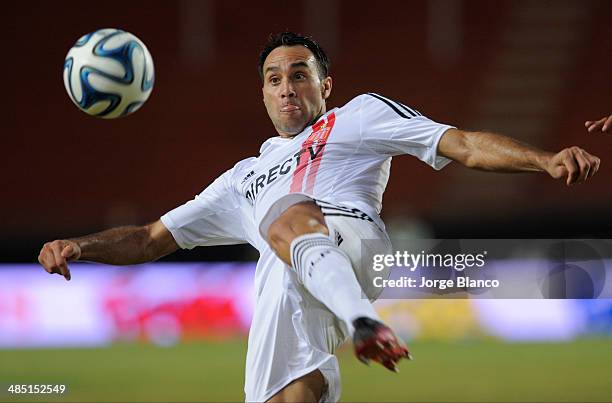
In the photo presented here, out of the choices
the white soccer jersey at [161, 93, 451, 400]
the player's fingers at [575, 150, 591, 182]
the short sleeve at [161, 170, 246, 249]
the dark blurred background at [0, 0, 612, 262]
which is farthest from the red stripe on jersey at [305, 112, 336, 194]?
the dark blurred background at [0, 0, 612, 262]

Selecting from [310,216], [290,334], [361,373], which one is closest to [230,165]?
[361,373]

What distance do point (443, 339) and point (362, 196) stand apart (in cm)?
308

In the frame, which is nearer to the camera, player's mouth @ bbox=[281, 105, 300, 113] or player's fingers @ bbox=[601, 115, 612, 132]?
player's fingers @ bbox=[601, 115, 612, 132]

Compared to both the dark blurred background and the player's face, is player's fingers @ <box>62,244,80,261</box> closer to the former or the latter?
the player's face

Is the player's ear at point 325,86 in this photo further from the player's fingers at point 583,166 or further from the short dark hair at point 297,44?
the player's fingers at point 583,166

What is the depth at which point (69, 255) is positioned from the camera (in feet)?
11.1

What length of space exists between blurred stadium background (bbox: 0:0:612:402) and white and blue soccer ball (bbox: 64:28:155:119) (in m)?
2.51

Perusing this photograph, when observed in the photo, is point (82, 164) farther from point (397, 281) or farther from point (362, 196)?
point (362, 196)

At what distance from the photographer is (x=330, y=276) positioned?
2.62 m

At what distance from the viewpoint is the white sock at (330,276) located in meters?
2.54

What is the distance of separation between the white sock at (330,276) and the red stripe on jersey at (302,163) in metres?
0.48

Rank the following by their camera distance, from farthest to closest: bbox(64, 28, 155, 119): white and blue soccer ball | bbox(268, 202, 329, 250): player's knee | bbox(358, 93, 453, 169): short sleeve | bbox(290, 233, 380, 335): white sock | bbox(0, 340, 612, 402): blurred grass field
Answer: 1. bbox(0, 340, 612, 402): blurred grass field
2. bbox(64, 28, 155, 119): white and blue soccer ball
3. bbox(358, 93, 453, 169): short sleeve
4. bbox(268, 202, 329, 250): player's knee
5. bbox(290, 233, 380, 335): white sock

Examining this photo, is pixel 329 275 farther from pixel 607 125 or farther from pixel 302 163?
pixel 607 125

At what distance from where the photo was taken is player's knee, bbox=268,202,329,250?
2773 millimetres
